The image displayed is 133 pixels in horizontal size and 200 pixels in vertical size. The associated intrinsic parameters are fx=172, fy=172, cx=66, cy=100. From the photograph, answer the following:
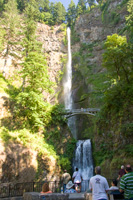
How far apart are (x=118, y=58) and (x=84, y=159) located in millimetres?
13085

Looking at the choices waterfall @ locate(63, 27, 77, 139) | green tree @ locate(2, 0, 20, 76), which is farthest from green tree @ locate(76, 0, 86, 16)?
green tree @ locate(2, 0, 20, 76)

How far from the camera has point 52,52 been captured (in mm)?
45656

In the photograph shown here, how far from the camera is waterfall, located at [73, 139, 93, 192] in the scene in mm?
20734

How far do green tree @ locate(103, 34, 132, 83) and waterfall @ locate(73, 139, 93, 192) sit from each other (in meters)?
9.88

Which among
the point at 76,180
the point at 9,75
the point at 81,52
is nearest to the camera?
the point at 76,180

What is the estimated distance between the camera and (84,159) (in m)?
21.9

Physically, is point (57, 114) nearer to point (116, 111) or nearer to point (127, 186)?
point (116, 111)

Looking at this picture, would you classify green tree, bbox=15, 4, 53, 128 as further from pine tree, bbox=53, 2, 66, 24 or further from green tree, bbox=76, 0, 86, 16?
green tree, bbox=76, 0, 86, 16

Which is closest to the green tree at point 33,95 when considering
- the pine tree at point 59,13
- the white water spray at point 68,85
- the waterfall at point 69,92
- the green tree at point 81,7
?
the waterfall at point 69,92

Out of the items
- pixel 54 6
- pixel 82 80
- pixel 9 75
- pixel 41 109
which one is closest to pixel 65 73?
pixel 82 80

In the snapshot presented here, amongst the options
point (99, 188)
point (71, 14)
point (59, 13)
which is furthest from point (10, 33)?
point (71, 14)

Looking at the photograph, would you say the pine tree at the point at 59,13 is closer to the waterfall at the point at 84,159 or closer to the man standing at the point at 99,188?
the waterfall at the point at 84,159

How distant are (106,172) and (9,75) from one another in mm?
22210

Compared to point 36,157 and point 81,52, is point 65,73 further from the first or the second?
point 36,157
